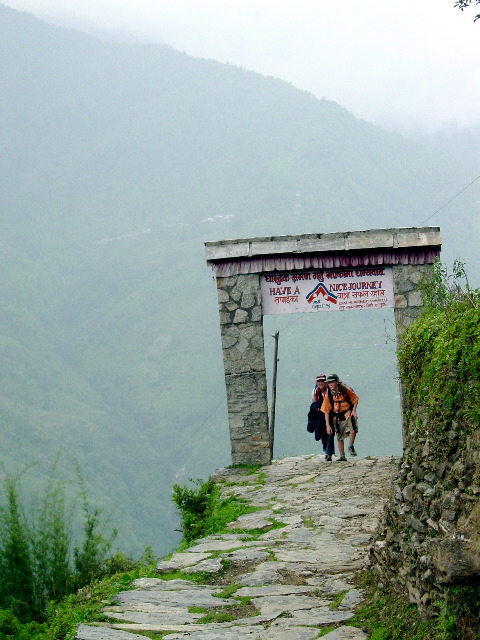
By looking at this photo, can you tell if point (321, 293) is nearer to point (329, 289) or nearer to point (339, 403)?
point (329, 289)

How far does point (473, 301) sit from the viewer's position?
18.0ft

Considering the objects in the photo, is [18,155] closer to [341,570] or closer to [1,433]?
[1,433]

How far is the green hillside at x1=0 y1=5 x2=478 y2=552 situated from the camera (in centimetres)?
8338

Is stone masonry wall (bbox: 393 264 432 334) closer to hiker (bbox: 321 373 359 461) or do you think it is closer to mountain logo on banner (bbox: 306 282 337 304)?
mountain logo on banner (bbox: 306 282 337 304)

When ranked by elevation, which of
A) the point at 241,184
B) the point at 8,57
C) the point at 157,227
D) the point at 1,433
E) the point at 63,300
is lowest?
the point at 1,433

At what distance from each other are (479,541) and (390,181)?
163 meters

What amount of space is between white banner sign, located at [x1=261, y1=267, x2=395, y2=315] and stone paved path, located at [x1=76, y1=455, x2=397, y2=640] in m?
3.28

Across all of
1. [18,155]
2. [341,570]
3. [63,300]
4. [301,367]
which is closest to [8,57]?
[18,155]

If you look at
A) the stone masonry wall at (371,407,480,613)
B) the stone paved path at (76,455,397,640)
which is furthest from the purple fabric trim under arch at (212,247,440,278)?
the stone masonry wall at (371,407,480,613)

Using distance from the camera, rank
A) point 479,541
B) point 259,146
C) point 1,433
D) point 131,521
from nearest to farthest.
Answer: point 479,541 → point 131,521 → point 1,433 → point 259,146

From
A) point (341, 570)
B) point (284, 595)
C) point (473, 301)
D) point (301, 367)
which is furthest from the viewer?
point (301, 367)

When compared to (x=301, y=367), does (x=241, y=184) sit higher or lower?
higher

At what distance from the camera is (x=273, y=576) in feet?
22.2

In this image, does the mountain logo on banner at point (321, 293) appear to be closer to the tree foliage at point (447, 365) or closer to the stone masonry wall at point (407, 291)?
the stone masonry wall at point (407, 291)
